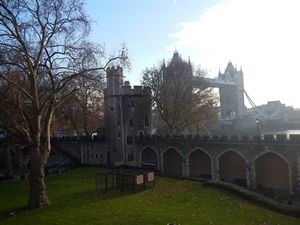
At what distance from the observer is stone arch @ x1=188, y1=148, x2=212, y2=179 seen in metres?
33.8

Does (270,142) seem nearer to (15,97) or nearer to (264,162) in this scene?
(264,162)

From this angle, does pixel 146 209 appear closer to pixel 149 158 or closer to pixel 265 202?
pixel 265 202

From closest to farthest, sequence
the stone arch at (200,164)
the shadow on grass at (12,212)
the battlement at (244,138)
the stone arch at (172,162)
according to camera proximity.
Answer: the shadow on grass at (12,212) → the battlement at (244,138) → the stone arch at (200,164) → the stone arch at (172,162)

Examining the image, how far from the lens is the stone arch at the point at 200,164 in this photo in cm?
3384

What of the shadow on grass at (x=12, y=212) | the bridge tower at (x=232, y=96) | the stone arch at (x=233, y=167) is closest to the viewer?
the shadow on grass at (x=12, y=212)

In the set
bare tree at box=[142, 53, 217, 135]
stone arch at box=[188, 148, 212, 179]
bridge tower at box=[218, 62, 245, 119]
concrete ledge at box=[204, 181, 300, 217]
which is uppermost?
bridge tower at box=[218, 62, 245, 119]

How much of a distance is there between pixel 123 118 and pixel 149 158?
5.51 m


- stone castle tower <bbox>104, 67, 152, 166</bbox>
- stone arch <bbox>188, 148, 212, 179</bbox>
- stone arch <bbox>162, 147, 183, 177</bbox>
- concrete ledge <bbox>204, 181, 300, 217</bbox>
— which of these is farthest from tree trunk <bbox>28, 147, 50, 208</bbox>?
stone castle tower <bbox>104, 67, 152, 166</bbox>

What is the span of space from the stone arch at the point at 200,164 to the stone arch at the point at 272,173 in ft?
17.2

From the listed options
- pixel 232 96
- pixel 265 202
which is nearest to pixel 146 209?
pixel 265 202

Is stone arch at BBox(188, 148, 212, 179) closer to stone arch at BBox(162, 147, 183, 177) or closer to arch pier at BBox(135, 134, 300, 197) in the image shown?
arch pier at BBox(135, 134, 300, 197)

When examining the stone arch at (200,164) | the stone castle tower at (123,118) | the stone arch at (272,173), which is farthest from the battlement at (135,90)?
the stone arch at (272,173)

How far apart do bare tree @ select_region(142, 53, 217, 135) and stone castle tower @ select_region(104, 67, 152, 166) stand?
3067mm

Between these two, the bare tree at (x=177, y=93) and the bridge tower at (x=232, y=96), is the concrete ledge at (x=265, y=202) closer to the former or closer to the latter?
the bare tree at (x=177, y=93)
